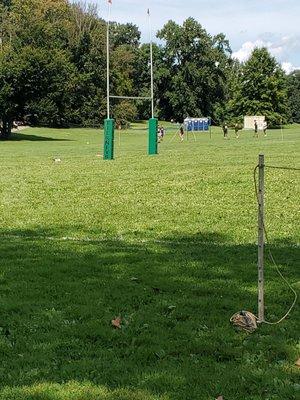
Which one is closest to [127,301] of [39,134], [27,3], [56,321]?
[56,321]

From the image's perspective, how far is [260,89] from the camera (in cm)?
10356

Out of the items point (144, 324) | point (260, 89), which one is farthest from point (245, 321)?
point (260, 89)

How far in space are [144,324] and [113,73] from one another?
83870mm

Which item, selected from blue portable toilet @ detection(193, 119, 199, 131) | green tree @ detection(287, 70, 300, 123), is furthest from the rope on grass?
green tree @ detection(287, 70, 300, 123)

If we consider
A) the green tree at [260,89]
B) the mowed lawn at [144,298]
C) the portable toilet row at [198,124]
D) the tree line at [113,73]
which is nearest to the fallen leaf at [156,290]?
the mowed lawn at [144,298]

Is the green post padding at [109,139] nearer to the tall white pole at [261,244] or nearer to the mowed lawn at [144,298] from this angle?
the mowed lawn at [144,298]

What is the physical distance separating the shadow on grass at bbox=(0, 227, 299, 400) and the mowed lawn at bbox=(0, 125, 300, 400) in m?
0.01

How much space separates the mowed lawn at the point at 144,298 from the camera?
4.87 meters

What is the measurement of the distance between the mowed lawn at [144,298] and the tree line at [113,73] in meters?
46.3

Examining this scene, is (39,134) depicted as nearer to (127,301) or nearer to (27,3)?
(27,3)

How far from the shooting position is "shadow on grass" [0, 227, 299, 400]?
490cm

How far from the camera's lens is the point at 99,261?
9.33 metres

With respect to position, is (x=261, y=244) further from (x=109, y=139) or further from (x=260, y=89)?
(x=260, y=89)

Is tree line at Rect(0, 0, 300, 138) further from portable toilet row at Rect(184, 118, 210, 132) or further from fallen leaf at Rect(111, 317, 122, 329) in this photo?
fallen leaf at Rect(111, 317, 122, 329)
